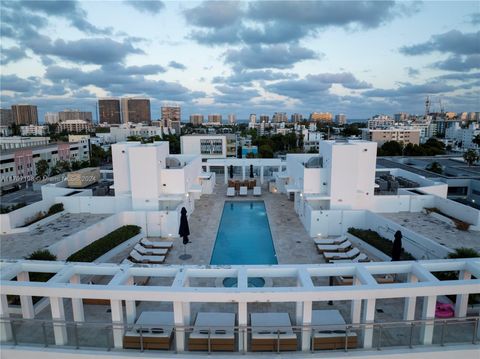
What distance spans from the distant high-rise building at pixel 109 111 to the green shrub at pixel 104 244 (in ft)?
650

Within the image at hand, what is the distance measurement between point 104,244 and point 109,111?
20556 cm

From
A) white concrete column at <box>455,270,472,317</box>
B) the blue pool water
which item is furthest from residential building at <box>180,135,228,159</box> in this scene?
white concrete column at <box>455,270,472,317</box>

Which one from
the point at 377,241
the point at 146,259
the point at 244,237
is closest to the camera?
the point at 146,259

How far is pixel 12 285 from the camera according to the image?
6832mm

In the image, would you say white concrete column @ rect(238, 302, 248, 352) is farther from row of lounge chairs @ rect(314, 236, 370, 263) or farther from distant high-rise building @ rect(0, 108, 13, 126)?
distant high-rise building @ rect(0, 108, 13, 126)

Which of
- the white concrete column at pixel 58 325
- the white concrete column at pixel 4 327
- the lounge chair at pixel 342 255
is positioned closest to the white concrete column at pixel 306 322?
the white concrete column at pixel 58 325

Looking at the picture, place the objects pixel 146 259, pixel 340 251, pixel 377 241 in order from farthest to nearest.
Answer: pixel 377 241 < pixel 340 251 < pixel 146 259

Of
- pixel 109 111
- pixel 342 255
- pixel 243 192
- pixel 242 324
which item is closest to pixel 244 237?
pixel 342 255

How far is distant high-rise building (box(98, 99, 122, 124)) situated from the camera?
195875mm

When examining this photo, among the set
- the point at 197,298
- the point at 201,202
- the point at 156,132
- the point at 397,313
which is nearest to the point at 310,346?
the point at 197,298

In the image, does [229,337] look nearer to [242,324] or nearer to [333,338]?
[242,324]

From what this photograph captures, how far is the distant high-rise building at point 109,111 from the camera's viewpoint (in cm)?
19588

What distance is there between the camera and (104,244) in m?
13.0

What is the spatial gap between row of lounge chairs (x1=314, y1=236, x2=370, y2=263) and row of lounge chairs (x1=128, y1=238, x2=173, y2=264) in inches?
263
